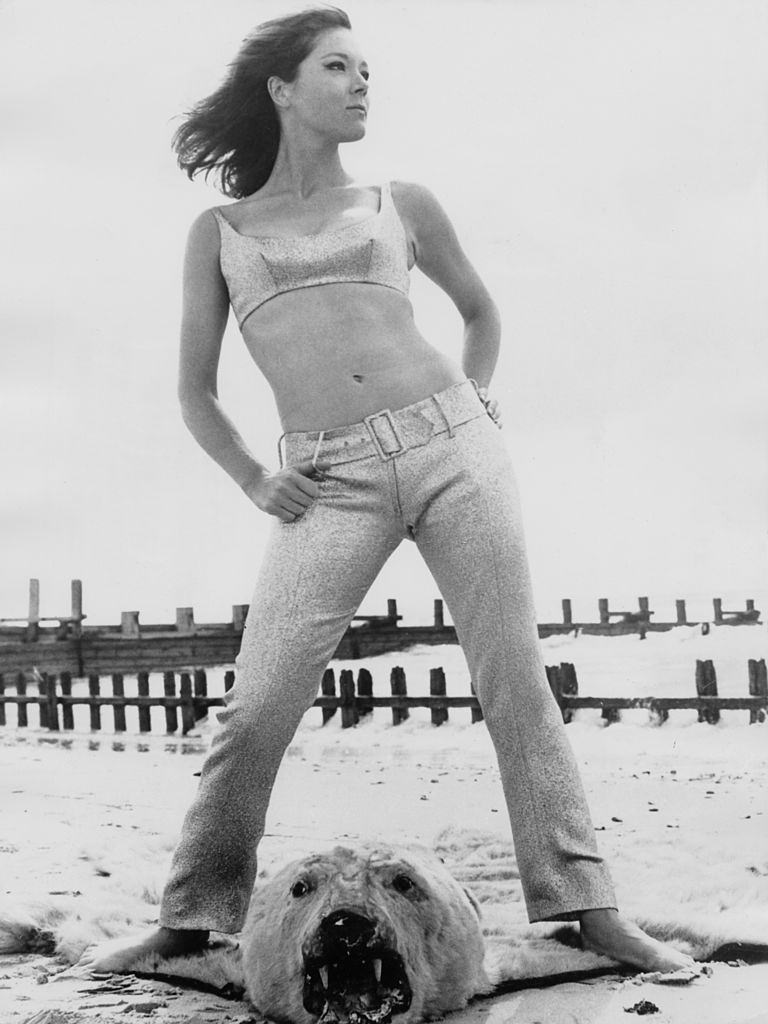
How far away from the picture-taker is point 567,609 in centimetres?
904

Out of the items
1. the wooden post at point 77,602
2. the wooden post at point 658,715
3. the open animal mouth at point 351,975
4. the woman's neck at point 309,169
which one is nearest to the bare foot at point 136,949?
the open animal mouth at point 351,975

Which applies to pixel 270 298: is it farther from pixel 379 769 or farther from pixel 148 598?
pixel 379 769

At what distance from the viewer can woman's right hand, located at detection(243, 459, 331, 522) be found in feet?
7.21

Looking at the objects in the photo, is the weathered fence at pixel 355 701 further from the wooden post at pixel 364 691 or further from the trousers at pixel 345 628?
the trousers at pixel 345 628

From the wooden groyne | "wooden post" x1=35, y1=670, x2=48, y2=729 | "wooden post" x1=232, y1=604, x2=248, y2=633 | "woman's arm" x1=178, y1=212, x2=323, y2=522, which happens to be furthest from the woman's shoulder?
"wooden post" x1=232, y1=604, x2=248, y2=633

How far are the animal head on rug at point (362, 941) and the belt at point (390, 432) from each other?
2.54 feet

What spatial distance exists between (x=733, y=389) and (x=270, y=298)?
5.17ft

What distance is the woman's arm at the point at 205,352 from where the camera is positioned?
2391 millimetres

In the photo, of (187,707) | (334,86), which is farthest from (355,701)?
(334,86)

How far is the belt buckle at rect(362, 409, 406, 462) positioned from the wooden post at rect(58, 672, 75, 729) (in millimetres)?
6343

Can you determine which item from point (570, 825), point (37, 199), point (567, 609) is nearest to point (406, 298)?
point (570, 825)

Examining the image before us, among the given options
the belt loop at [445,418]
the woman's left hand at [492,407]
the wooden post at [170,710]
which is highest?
the woman's left hand at [492,407]

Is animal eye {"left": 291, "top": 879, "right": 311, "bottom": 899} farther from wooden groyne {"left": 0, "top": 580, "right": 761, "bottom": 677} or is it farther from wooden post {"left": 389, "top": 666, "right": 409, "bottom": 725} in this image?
wooden groyne {"left": 0, "top": 580, "right": 761, "bottom": 677}

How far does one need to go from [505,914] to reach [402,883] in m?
0.66
